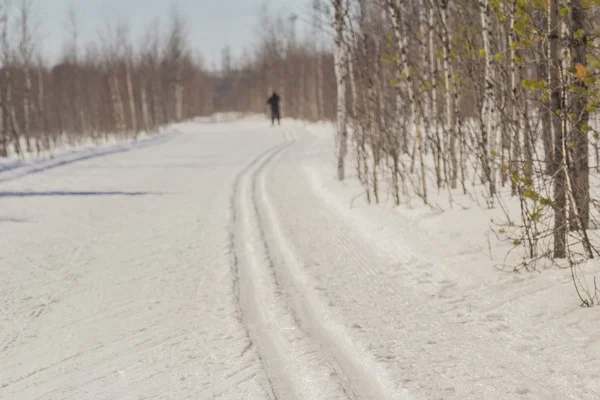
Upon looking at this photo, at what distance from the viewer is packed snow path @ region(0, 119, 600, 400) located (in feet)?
10.8

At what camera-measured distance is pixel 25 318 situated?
15.1 feet

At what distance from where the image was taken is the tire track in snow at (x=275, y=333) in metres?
3.19

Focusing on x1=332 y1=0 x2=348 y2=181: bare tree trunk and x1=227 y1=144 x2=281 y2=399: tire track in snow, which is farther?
x1=332 y1=0 x2=348 y2=181: bare tree trunk

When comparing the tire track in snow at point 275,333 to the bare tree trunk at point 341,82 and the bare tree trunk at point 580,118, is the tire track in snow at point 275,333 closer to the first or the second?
the bare tree trunk at point 580,118

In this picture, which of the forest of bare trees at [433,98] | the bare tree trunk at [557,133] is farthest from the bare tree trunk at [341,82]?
the bare tree trunk at [557,133]

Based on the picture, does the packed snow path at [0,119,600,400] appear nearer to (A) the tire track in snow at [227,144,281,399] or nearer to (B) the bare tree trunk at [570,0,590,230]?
(A) the tire track in snow at [227,144,281,399]

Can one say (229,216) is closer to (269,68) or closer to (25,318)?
(25,318)

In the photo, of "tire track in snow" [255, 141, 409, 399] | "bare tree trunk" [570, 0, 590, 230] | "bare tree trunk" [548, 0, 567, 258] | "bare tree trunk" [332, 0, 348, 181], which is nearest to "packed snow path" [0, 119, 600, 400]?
"tire track in snow" [255, 141, 409, 399]

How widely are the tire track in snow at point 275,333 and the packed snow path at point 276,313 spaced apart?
1 centimetres

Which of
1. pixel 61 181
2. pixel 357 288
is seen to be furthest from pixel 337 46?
pixel 357 288

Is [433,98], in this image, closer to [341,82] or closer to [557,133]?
[341,82]

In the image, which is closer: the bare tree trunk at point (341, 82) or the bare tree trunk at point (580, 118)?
the bare tree trunk at point (580, 118)

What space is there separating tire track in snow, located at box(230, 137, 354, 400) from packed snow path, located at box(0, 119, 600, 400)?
0.5 inches

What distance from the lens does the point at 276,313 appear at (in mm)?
4398
